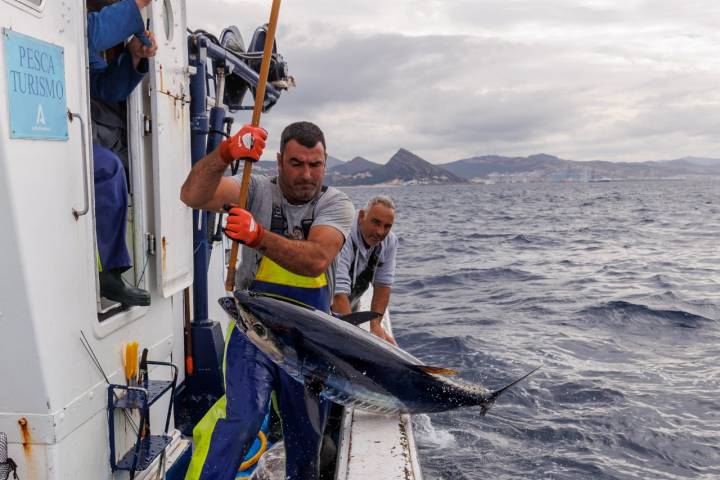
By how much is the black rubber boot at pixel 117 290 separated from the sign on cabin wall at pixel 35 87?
0.86m

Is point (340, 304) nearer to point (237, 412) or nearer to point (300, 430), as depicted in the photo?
point (300, 430)

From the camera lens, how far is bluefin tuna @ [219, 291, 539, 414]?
9.58ft

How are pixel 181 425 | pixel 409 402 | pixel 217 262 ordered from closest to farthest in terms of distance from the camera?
1. pixel 409 402
2. pixel 181 425
3. pixel 217 262

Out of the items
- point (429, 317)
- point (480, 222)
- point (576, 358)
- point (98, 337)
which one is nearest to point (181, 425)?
point (98, 337)

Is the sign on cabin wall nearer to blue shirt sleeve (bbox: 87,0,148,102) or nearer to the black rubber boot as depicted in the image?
blue shirt sleeve (bbox: 87,0,148,102)

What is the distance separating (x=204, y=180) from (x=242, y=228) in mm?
502

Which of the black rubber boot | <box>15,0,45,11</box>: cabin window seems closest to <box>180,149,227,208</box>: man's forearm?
the black rubber boot

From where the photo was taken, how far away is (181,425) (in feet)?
16.7

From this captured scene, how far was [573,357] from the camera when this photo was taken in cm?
885

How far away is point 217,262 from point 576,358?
17.6 feet

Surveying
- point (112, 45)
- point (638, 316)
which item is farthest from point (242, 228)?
point (638, 316)

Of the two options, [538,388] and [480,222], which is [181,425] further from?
[480,222]

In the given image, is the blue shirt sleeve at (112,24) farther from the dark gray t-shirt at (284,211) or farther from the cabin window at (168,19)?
the dark gray t-shirt at (284,211)

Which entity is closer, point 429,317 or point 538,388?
point 538,388
